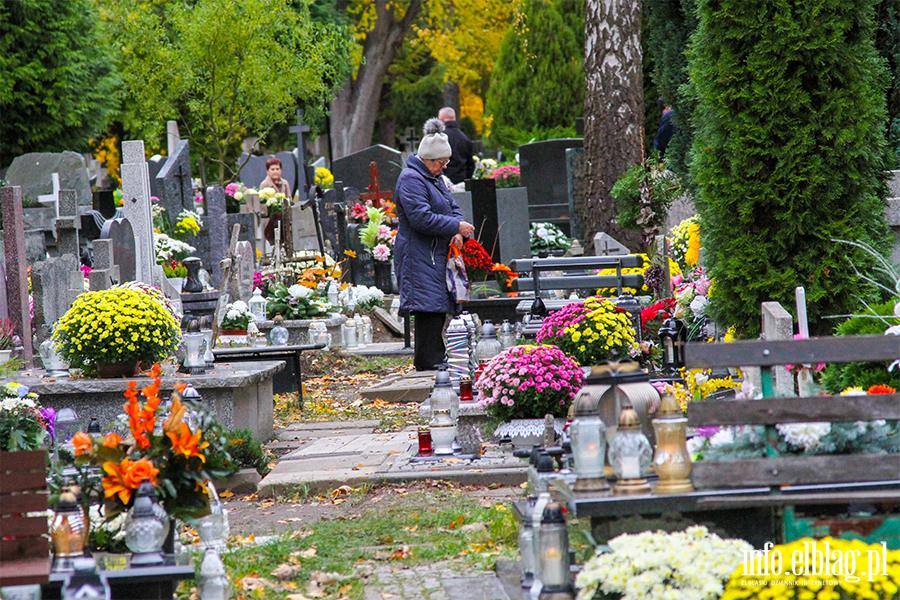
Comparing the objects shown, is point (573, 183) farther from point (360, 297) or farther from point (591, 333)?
point (591, 333)

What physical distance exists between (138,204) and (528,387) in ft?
20.4

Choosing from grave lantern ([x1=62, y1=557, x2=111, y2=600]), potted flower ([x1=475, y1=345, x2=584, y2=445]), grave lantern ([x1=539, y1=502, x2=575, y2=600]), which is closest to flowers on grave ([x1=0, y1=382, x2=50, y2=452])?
grave lantern ([x1=62, y1=557, x2=111, y2=600])

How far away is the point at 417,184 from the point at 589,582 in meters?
5.81

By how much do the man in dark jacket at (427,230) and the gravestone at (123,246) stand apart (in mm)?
3275

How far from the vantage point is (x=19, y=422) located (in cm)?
589

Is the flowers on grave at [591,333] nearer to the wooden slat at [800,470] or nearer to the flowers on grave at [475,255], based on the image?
the flowers on grave at [475,255]

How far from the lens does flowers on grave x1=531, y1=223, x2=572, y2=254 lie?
1705cm

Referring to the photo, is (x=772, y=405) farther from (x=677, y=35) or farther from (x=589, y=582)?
(x=677, y=35)

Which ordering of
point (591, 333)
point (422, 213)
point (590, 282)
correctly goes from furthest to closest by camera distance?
point (590, 282) < point (422, 213) < point (591, 333)

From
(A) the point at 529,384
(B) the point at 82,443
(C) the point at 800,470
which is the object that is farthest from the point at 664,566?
(A) the point at 529,384

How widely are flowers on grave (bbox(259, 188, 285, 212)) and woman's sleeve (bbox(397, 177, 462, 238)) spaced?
948 cm

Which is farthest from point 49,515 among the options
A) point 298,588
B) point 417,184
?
point 417,184

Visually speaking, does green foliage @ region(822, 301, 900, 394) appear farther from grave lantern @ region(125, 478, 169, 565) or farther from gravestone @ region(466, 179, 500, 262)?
gravestone @ region(466, 179, 500, 262)

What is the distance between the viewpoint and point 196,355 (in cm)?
813
